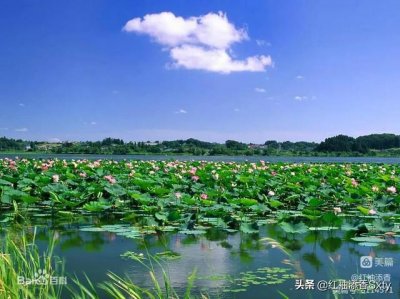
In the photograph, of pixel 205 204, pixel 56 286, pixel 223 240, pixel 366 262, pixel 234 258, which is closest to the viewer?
pixel 56 286

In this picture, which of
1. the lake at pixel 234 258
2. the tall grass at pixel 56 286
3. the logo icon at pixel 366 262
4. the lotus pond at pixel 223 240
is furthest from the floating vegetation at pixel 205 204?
the tall grass at pixel 56 286

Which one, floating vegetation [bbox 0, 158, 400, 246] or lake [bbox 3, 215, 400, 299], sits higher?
floating vegetation [bbox 0, 158, 400, 246]

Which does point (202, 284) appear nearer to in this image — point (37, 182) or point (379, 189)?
point (37, 182)

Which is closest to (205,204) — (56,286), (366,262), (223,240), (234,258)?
(223,240)

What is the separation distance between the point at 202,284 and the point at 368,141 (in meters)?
74.0

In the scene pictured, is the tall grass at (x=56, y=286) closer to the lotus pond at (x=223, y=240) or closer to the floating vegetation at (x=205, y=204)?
the lotus pond at (x=223, y=240)

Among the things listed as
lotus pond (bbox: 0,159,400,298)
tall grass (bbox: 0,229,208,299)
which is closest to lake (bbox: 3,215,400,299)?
lotus pond (bbox: 0,159,400,298)

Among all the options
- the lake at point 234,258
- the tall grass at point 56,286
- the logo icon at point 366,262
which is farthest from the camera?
the logo icon at point 366,262

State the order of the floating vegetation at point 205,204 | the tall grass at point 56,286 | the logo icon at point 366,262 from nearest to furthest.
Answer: the tall grass at point 56,286, the logo icon at point 366,262, the floating vegetation at point 205,204

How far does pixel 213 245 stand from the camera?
203 inches

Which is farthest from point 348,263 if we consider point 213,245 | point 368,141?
point 368,141

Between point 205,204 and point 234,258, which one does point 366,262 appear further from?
point 205,204

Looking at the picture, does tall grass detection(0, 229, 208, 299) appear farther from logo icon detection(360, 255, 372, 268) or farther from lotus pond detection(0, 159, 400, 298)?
logo icon detection(360, 255, 372, 268)

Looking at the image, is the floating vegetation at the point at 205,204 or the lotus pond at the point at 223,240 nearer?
the lotus pond at the point at 223,240
